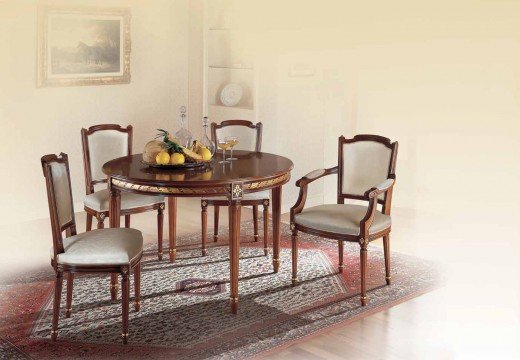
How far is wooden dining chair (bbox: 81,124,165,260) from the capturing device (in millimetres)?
4867

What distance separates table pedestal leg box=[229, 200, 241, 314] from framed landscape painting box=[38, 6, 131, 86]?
2797mm

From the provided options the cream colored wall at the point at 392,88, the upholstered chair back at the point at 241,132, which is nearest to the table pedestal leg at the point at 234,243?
the upholstered chair back at the point at 241,132

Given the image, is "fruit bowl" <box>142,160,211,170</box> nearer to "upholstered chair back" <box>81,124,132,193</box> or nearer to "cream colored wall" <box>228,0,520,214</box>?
"upholstered chair back" <box>81,124,132,193</box>

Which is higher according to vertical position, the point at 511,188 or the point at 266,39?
the point at 266,39

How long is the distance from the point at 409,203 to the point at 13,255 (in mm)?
3429

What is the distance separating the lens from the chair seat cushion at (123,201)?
190 inches

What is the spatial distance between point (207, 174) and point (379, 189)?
3.22 feet

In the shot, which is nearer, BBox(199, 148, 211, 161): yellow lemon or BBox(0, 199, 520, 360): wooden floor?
BBox(0, 199, 520, 360): wooden floor

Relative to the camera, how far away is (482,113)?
5.90m

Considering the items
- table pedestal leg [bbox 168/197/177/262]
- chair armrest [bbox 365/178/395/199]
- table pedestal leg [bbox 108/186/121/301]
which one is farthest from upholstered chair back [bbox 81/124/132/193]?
chair armrest [bbox 365/178/395/199]

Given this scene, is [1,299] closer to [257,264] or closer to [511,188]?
[257,264]

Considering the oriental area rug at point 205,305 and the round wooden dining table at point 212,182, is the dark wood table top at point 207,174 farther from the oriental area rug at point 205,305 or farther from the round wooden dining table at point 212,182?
the oriental area rug at point 205,305

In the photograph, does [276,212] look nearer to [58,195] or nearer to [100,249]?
[100,249]

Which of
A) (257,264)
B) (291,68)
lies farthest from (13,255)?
(291,68)
